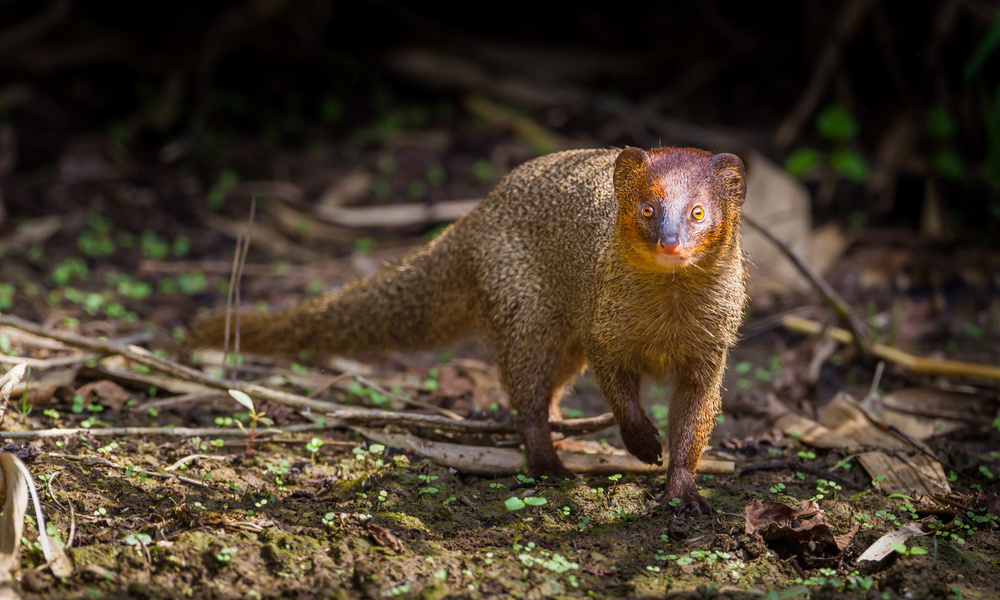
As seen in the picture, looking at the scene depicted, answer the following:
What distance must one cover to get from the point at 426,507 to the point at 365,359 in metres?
1.36

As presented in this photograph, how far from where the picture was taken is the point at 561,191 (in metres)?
3.88

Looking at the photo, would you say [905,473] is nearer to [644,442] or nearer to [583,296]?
[644,442]

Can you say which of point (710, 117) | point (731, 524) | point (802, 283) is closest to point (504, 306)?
point (731, 524)

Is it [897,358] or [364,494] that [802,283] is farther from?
[364,494]

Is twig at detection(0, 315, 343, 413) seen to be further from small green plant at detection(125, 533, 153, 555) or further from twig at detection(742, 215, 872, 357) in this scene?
twig at detection(742, 215, 872, 357)

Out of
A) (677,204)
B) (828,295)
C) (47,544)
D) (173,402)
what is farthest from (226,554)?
(828,295)

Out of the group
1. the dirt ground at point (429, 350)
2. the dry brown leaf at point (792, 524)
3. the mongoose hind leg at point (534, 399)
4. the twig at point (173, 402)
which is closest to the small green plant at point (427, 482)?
the dirt ground at point (429, 350)

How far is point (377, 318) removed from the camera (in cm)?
429

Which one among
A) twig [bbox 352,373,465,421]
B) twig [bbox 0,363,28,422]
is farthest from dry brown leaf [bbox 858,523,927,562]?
twig [bbox 0,363,28,422]

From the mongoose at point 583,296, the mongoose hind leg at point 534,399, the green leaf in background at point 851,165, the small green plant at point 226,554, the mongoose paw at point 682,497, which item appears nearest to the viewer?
the small green plant at point 226,554

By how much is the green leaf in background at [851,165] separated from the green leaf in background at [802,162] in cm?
16

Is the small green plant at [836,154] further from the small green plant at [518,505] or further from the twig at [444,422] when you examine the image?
the small green plant at [518,505]

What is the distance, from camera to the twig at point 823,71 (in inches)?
290

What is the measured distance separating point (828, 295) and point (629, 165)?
6.43ft
